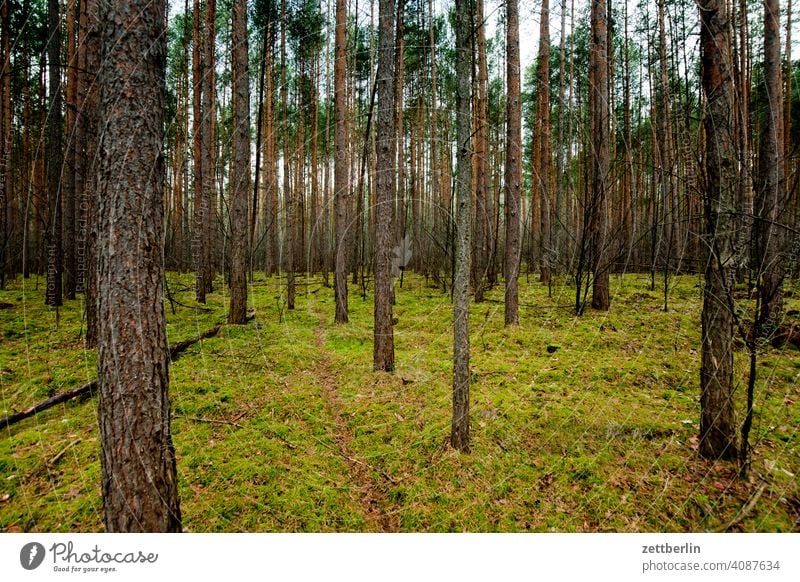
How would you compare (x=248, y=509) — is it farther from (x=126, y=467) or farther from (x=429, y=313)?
(x=429, y=313)

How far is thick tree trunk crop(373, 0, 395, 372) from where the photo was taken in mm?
5720

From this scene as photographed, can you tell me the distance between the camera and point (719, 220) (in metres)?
3.15

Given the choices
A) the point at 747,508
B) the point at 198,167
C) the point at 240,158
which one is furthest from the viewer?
the point at 198,167

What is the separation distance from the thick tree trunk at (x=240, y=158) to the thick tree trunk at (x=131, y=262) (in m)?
5.69

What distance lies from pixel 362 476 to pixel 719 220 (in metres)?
4.15

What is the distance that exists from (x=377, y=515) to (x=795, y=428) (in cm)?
439

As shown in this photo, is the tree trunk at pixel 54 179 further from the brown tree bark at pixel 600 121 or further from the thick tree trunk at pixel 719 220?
the brown tree bark at pixel 600 121

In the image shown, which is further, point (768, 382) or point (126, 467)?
point (768, 382)

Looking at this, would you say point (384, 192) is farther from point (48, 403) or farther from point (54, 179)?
point (54, 179)

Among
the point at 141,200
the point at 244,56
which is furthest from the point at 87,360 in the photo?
the point at 244,56

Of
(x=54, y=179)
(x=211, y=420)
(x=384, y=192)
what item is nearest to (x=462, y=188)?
(x=384, y=192)

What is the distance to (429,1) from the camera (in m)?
13.4

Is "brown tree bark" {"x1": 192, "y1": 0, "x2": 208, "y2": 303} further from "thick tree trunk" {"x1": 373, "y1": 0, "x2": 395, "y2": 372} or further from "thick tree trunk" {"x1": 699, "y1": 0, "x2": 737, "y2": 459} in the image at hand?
"thick tree trunk" {"x1": 699, "y1": 0, "x2": 737, "y2": 459}
